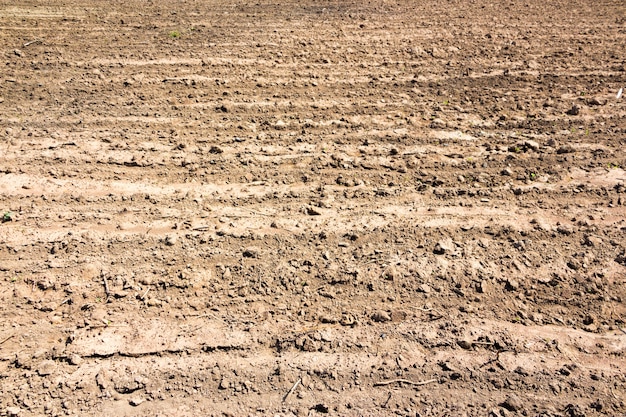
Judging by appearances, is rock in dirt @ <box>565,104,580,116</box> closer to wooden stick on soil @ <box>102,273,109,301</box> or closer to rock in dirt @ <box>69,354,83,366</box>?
wooden stick on soil @ <box>102,273,109,301</box>

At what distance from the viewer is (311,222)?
4.16 metres

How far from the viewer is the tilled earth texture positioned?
123 inches

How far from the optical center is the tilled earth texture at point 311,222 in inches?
123

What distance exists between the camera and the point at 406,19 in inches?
294

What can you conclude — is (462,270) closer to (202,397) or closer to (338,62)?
(202,397)

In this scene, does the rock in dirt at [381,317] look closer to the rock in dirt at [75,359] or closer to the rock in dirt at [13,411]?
the rock in dirt at [75,359]

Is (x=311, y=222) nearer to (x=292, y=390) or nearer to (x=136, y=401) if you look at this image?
(x=292, y=390)

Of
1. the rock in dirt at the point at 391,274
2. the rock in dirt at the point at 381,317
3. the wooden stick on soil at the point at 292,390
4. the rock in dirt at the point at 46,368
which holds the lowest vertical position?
the wooden stick on soil at the point at 292,390

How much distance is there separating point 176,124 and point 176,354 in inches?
113

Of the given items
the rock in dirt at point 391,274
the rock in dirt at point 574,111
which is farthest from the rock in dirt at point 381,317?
the rock in dirt at point 574,111

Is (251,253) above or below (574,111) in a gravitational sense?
below

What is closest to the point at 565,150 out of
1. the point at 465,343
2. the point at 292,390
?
the point at 465,343

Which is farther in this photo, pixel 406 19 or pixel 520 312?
pixel 406 19

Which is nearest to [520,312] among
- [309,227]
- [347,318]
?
[347,318]
